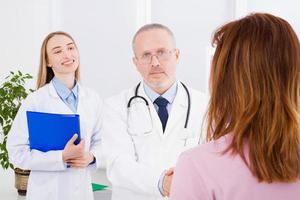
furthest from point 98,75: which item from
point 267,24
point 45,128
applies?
point 267,24

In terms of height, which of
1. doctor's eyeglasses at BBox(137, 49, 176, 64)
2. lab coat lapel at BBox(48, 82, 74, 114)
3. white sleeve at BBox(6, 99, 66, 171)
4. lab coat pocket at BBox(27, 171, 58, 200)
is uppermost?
doctor's eyeglasses at BBox(137, 49, 176, 64)

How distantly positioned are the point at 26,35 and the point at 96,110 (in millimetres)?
1131

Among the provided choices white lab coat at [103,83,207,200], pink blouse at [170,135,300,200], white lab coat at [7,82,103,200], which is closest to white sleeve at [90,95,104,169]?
white lab coat at [7,82,103,200]

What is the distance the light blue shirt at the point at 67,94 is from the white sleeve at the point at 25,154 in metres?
0.15

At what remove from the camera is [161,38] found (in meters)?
1.73

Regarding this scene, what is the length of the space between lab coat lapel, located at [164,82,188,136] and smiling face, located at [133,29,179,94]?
0.06m

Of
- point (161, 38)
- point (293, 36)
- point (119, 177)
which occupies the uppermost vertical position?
point (293, 36)

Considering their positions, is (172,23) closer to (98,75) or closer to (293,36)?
(98,75)

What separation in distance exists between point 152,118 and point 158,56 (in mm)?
226

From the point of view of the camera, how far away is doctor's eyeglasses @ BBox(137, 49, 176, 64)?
1.71 m

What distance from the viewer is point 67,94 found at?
2.13 meters

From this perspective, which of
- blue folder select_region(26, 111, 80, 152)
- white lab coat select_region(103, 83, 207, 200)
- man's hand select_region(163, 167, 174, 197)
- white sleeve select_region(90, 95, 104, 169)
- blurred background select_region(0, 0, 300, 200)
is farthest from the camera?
blurred background select_region(0, 0, 300, 200)

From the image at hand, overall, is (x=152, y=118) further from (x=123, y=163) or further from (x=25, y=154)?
(x=25, y=154)

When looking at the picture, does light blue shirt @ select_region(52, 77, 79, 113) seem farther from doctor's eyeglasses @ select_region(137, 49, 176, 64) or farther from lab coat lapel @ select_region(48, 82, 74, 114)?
doctor's eyeglasses @ select_region(137, 49, 176, 64)
